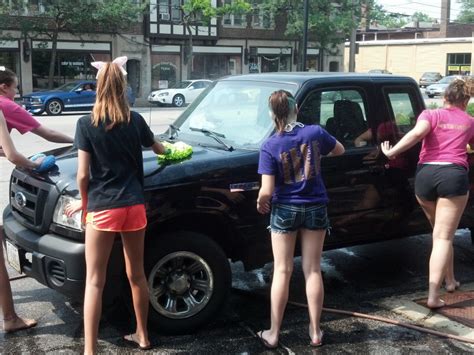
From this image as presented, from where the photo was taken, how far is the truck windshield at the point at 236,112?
181 inches

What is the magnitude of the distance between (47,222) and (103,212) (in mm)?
675

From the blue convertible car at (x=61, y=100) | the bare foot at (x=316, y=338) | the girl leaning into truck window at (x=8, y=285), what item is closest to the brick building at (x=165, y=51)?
the blue convertible car at (x=61, y=100)

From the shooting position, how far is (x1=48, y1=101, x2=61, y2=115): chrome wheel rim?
23608 mm

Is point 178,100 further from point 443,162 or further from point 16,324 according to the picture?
point 16,324

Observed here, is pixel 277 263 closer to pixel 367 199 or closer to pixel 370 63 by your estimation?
pixel 367 199

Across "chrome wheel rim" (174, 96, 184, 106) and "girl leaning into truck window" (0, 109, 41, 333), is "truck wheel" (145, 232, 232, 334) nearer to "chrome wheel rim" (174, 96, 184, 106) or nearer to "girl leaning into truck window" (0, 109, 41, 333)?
"girl leaning into truck window" (0, 109, 41, 333)

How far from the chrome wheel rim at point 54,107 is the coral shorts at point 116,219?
70.4ft

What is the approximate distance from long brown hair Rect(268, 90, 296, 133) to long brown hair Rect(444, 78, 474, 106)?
5.06ft

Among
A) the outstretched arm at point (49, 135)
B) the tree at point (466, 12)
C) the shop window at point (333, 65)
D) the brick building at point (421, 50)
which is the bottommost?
the outstretched arm at point (49, 135)

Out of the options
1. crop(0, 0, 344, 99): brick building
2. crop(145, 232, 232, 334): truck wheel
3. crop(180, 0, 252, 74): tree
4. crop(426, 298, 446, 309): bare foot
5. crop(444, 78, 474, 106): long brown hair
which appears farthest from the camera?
crop(180, 0, 252, 74): tree

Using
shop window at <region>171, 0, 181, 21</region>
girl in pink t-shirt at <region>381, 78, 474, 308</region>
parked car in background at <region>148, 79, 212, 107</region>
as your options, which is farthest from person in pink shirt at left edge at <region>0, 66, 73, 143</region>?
shop window at <region>171, 0, 181, 21</region>

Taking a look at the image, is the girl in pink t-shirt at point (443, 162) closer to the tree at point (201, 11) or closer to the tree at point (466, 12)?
the tree at point (201, 11)

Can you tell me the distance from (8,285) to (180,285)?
1220 mm

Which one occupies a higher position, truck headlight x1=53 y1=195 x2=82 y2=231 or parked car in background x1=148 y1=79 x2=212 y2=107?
truck headlight x1=53 y1=195 x2=82 y2=231
